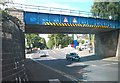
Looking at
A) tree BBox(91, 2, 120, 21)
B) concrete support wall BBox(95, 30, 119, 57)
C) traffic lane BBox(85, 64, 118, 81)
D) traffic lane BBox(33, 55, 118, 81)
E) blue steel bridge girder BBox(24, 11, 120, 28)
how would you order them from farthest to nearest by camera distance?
1. tree BBox(91, 2, 120, 21)
2. concrete support wall BBox(95, 30, 119, 57)
3. blue steel bridge girder BBox(24, 11, 120, 28)
4. traffic lane BBox(33, 55, 118, 81)
5. traffic lane BBox(85, 64, 118, 81)

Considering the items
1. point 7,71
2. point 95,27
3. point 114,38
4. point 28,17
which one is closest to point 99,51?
point 114,38

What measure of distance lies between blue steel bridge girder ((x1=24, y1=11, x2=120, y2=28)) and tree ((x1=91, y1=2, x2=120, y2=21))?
21.3 ft

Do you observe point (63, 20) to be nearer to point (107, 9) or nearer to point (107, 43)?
point (107, 43)

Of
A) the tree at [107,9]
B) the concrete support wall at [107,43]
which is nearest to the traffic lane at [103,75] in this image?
the concrete support wall at [107,43]

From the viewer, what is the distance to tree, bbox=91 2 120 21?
53550mm

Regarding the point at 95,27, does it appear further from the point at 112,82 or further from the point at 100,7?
the point at 112,82

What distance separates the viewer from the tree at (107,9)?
2108 inches

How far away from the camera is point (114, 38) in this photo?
1966 inches

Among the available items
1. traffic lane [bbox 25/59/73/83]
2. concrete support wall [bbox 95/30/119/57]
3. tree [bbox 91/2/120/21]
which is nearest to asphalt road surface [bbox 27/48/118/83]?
traffic lane [bbox 25/59/73/83]

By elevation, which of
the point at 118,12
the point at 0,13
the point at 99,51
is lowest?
the point at 99,51

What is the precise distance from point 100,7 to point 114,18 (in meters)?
8.40

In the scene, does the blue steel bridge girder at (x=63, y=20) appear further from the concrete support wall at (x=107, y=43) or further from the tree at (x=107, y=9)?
the tree at (x=107, y=9)

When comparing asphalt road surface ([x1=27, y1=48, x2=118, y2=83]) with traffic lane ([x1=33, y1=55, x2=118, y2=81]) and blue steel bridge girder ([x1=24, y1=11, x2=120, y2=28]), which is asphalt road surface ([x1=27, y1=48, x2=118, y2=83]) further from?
blue steel bridge girder ([x1=24, y1=11, x2=120, y2=28])

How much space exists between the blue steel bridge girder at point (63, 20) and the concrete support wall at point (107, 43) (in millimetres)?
3562
